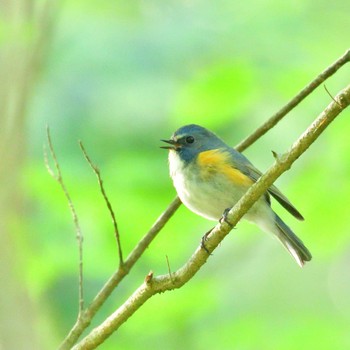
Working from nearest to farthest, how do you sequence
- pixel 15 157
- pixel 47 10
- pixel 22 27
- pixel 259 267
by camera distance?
pixel 15 157
pixel 47 10
pixel 22 27
pixel 259 267

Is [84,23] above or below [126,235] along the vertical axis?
above

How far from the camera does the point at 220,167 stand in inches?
218

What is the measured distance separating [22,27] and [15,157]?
4.02 feet

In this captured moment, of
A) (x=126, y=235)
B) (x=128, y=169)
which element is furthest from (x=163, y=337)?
(x=128, y=169)

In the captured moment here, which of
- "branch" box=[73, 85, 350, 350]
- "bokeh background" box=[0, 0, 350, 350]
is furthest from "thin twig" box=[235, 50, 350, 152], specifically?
"bokeh background" box=[0, 0, 350, 350]

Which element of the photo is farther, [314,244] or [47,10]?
[314,244]

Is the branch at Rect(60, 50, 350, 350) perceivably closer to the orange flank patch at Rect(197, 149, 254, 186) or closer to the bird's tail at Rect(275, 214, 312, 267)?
the orange flank patch at Rect(197, 149, 254, 186)

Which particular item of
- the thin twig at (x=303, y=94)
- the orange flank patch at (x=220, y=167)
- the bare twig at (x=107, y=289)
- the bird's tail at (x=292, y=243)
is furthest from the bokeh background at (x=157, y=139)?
the thin twig at (x=303, y=94)

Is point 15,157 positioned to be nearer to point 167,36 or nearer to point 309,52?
point 167,36

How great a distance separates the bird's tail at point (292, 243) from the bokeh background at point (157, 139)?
0.42 meters

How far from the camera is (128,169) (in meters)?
5.91

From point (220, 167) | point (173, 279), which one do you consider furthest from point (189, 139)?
point (173, 279)

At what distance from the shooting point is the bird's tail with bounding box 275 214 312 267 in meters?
5.47

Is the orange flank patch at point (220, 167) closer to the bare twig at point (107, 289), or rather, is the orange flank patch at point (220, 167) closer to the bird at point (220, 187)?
the bird at point (220, 187)
